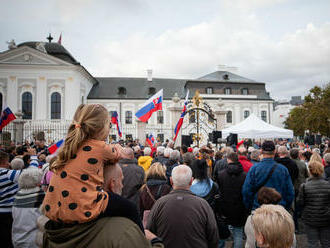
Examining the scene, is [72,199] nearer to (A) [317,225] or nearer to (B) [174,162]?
(A) [317,225]

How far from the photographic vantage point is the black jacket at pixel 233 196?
4566mm

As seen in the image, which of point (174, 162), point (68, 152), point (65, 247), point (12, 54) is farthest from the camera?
point (12, 54)

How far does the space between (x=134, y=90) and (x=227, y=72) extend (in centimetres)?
1643

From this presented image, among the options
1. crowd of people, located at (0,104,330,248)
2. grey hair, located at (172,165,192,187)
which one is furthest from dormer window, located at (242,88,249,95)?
grey hair, located at (172,165,192,187)

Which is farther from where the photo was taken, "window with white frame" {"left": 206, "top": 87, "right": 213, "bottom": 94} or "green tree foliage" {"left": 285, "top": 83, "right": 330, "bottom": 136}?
"window with white frame" {"left": 206, "top": 87, "right": 213, "bottom": 94}

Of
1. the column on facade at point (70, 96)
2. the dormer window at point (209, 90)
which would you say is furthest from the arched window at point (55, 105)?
the dormer window at point (209, 90)

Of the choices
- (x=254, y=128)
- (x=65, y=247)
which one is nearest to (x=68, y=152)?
(x=65, y=247)

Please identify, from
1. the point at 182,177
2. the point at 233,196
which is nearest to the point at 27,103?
the point at 233,196

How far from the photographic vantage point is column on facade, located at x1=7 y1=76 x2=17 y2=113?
32781 millimetres

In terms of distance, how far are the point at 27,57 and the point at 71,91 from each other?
21.2ft

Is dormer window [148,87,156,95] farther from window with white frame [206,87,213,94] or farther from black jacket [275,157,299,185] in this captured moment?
black jacket [275,157,299,185]

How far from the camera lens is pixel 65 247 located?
1.46 metres

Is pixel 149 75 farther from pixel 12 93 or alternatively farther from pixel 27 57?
pixel 12 93

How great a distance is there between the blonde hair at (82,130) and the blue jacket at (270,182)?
3.20 meters
